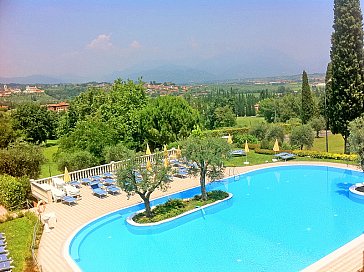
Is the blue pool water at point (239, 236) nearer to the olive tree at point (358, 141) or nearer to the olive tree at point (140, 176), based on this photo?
the olive tree at point (140, 176)

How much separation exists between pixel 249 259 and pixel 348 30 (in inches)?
653

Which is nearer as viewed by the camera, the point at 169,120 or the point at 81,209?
the point at 81,209

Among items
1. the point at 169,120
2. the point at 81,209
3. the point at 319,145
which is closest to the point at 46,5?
the point at 81,209

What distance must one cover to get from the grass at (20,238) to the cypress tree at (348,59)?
17733 millimetres

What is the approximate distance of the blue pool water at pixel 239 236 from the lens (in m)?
9.57

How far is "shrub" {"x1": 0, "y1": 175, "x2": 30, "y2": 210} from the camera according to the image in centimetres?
1411

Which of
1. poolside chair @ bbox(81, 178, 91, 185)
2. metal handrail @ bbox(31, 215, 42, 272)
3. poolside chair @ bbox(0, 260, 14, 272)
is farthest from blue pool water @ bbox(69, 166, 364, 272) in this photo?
poolside chair @ bbox(81, 178, 91, 185)

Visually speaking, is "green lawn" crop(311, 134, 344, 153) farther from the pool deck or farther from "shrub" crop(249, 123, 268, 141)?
the pool deck

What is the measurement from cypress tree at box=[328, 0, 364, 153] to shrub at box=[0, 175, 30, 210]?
17.6 meters

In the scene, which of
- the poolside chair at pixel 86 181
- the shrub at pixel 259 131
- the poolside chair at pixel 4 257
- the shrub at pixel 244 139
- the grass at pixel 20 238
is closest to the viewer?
the poolside chair at pixel 4 257

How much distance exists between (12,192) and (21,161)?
242 cm

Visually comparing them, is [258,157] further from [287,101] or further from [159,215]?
[287,101]

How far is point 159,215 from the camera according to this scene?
12555 millimetres

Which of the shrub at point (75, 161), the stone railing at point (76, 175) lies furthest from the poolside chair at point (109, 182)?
the shrub at point (75, 161)
